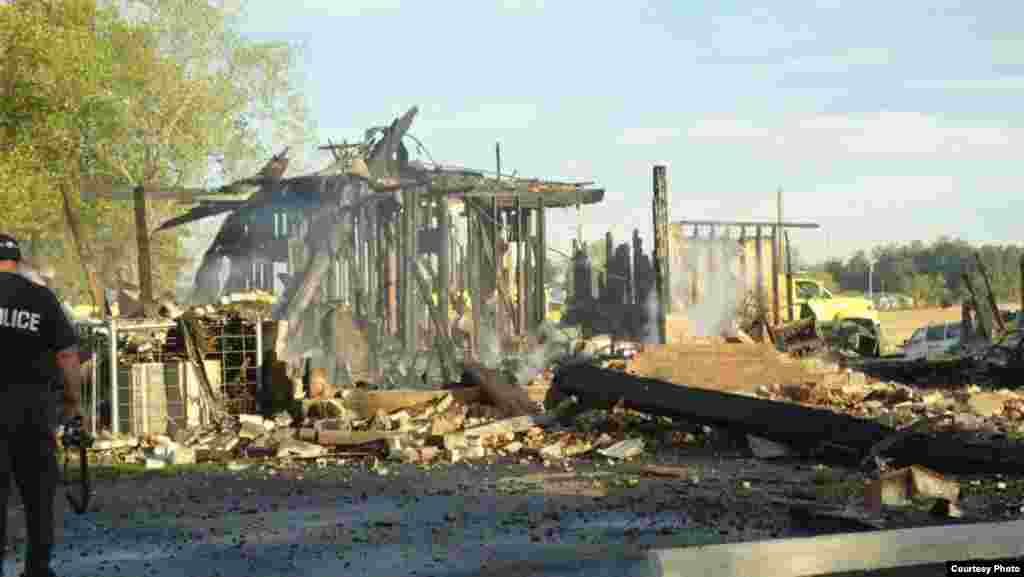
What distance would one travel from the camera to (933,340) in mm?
35656

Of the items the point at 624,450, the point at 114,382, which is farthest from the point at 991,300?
the point at 114,382

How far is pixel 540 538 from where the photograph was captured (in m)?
9.18

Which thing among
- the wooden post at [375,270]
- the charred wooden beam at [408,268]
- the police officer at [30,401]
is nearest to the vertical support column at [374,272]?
the wooden post at [375,270]

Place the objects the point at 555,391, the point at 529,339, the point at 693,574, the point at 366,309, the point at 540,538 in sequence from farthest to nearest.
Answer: the point at 529,339
the point at 366,309
the point at 555,391
the point at 540,538
the point at 693,574

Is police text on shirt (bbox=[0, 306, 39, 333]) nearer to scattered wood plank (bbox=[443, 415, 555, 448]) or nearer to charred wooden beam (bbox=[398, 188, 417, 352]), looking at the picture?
scattered wood plank (bbox=[443, 415, 555, 448])

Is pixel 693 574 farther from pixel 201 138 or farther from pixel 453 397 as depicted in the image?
pixel 201 138

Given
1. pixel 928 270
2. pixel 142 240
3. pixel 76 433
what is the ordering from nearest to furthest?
1. pixel 76 433
2. pixel 142 240
3. pixel 928 270

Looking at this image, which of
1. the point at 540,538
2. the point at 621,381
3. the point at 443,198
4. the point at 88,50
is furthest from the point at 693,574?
the point at 88,50

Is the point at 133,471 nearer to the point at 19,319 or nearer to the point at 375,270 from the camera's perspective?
the point at 19,319

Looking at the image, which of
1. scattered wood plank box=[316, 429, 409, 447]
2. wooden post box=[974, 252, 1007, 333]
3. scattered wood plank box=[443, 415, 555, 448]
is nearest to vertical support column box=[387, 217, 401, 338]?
scattered wood plank box=[443, 415, 555, 448]

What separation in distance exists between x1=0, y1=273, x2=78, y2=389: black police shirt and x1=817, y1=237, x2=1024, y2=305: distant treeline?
67786 millimetres

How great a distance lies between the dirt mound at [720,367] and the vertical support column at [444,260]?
6925 mm

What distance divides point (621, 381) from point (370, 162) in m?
9.81

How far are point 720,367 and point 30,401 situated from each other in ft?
45.7
